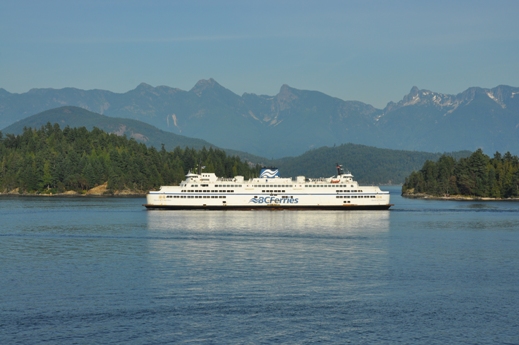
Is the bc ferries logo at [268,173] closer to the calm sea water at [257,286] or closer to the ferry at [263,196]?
the ferry at [263,196]

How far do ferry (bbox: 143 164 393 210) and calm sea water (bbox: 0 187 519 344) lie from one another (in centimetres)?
3775

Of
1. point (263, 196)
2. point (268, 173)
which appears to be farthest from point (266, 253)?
point (268, 173)

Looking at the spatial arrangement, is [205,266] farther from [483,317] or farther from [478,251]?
[478,251]

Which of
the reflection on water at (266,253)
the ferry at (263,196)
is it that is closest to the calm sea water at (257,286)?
the reflection on water at (266,253)

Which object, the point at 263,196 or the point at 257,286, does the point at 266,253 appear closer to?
the point at 257,286

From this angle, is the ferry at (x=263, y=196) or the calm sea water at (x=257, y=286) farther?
the ferry at (x=263, y=196)

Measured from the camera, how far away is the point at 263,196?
121 meters

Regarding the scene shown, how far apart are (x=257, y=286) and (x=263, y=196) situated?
251ft

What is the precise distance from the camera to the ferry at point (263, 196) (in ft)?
395

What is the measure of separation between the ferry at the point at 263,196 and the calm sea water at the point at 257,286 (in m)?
37.7

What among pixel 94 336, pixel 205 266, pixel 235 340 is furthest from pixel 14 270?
pixel 235 340

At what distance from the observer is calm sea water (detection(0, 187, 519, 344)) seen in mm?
34500

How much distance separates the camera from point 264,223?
305 ft

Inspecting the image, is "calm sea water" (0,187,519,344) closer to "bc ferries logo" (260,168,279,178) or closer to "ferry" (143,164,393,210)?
"ferry" (143,164,393,210)
